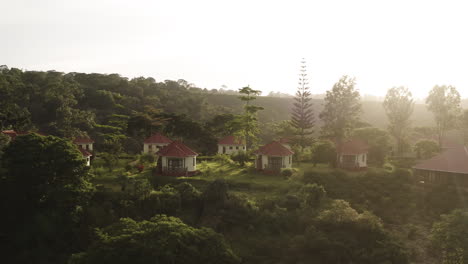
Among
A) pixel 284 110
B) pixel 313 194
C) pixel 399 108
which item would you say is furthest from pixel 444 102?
pixel 284 110

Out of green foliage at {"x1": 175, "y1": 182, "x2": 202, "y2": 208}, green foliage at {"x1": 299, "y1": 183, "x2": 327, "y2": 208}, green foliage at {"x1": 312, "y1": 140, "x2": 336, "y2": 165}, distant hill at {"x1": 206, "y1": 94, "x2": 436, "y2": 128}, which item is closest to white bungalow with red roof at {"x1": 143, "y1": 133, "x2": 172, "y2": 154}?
green foliage at {"x1": 175, "y1": 182, "x2": 202, "y2": 208}

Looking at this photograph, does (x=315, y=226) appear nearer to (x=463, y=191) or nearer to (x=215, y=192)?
(x=215, y=192)

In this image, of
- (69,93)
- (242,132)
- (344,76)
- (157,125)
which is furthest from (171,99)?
(344,76)

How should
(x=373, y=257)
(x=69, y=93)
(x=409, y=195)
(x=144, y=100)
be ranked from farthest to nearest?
(x=144, y=100)
(x=69, y=93)
(x=409, y=195)
(x=373, y=257)

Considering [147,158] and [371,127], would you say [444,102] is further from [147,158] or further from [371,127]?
[147,158]

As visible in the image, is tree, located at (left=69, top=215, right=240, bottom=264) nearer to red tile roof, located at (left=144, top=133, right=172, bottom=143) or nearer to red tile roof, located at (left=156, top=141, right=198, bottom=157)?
red tile roof, located at (left=156, top=141, right=198, bottom=157)

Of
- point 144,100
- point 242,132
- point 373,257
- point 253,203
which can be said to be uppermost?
point 144,100
